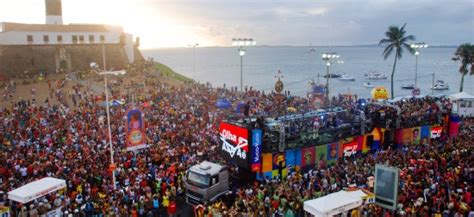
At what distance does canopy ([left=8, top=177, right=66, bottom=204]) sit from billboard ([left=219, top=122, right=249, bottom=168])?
7550 mm

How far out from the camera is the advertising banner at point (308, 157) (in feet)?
68.1

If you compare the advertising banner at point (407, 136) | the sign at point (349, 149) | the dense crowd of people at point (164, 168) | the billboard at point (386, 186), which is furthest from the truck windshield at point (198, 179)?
the advertising banner at point (407, 136)

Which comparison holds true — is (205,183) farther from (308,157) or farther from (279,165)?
(308,157)

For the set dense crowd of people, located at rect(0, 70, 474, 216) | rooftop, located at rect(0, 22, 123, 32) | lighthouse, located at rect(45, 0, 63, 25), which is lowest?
dense crowd of people, located at rect(0, 70, 474, 216)

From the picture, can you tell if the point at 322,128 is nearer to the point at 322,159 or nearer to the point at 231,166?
the point at 322,159

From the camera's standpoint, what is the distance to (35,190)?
15078mm

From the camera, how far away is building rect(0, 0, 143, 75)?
173ft

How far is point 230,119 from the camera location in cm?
2131

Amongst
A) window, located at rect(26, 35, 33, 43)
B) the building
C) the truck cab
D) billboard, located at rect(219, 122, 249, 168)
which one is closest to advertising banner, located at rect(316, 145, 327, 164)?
billboard, located at rect(219, 122, 249, 168)

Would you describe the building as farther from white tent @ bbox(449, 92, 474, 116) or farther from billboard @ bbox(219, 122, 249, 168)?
white tent @ bbox(449, 92, 474, 116)

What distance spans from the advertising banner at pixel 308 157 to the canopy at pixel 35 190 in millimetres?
11034

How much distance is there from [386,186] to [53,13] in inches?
2537

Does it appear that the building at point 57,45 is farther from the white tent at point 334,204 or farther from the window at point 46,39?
the white tent at point 334,204

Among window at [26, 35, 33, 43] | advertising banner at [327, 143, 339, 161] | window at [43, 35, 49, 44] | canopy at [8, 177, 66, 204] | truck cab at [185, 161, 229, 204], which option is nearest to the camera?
canopy at [8, 177, 66, 204]
